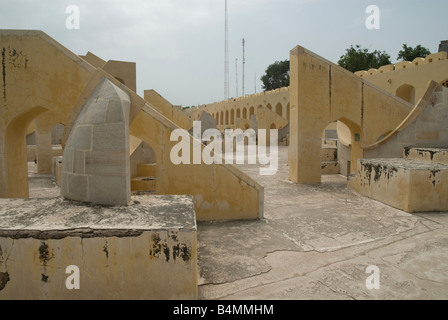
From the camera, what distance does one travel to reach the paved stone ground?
11.6 ft

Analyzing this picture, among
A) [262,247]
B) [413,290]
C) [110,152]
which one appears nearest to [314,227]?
[262,247]

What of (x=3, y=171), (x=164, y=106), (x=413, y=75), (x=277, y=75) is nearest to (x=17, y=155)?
(x=3, y=171)

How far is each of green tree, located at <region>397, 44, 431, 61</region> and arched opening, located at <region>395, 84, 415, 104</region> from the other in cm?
1235

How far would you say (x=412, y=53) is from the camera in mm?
29781

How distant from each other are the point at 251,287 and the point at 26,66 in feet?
19.3

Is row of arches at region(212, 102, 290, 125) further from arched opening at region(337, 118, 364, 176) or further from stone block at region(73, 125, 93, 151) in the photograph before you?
stone block at region(73, 125, 93, 151)

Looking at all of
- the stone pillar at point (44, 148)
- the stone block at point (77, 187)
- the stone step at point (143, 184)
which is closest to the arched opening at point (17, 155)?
the stone step at point (143, 184)

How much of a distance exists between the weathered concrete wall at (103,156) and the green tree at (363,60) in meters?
29.7

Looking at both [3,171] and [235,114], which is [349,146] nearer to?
Result: [3,171]

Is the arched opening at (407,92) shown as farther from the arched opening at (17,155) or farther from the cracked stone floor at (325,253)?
the arched opening at (17,155)

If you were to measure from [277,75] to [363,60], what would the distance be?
2022cm

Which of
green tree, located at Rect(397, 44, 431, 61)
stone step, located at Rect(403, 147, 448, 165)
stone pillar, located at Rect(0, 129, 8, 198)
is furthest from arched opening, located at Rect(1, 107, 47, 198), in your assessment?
green tree, located at Rect(397, 44, 431, 61)
